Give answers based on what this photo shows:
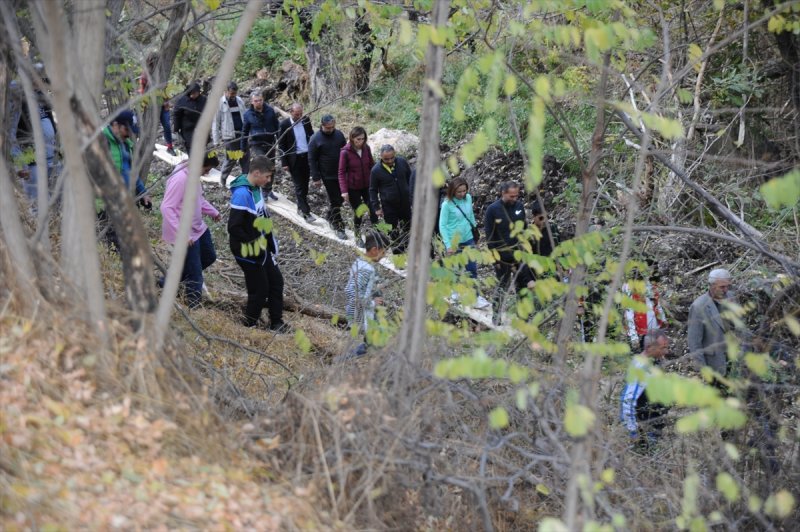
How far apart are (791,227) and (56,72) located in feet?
27.3

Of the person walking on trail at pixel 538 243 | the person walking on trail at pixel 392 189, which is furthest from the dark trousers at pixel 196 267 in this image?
the person walking on trail at pixel 538 243

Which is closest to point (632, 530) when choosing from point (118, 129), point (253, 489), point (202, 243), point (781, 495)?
point (781, 495)

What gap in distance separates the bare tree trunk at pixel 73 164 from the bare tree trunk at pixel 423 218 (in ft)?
5.84

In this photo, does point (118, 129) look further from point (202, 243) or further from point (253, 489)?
point (253, 489)

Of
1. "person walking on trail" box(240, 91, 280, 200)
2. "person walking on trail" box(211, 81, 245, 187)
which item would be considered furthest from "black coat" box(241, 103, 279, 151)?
"person walking on trail" box(211, 81, 245, 187)

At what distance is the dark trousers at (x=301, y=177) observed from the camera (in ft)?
42.2

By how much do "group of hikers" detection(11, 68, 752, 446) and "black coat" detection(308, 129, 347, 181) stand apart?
16 millimetres

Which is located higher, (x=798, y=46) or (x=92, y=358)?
(x=798, y=46)

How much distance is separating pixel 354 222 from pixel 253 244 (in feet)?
14.8

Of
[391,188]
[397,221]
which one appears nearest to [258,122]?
[391,188]

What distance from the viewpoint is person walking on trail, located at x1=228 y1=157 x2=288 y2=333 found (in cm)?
831

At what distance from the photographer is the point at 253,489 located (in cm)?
436

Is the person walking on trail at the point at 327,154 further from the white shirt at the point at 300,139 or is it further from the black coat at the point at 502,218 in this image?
the black coat at the point at 502,218

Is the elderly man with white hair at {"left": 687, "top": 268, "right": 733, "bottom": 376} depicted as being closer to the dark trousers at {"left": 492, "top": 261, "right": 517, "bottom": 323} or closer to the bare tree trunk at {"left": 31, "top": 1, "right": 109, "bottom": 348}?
the dark trousers at {"left": 492, "top": 261, "right": 517, "bottom": 323}
